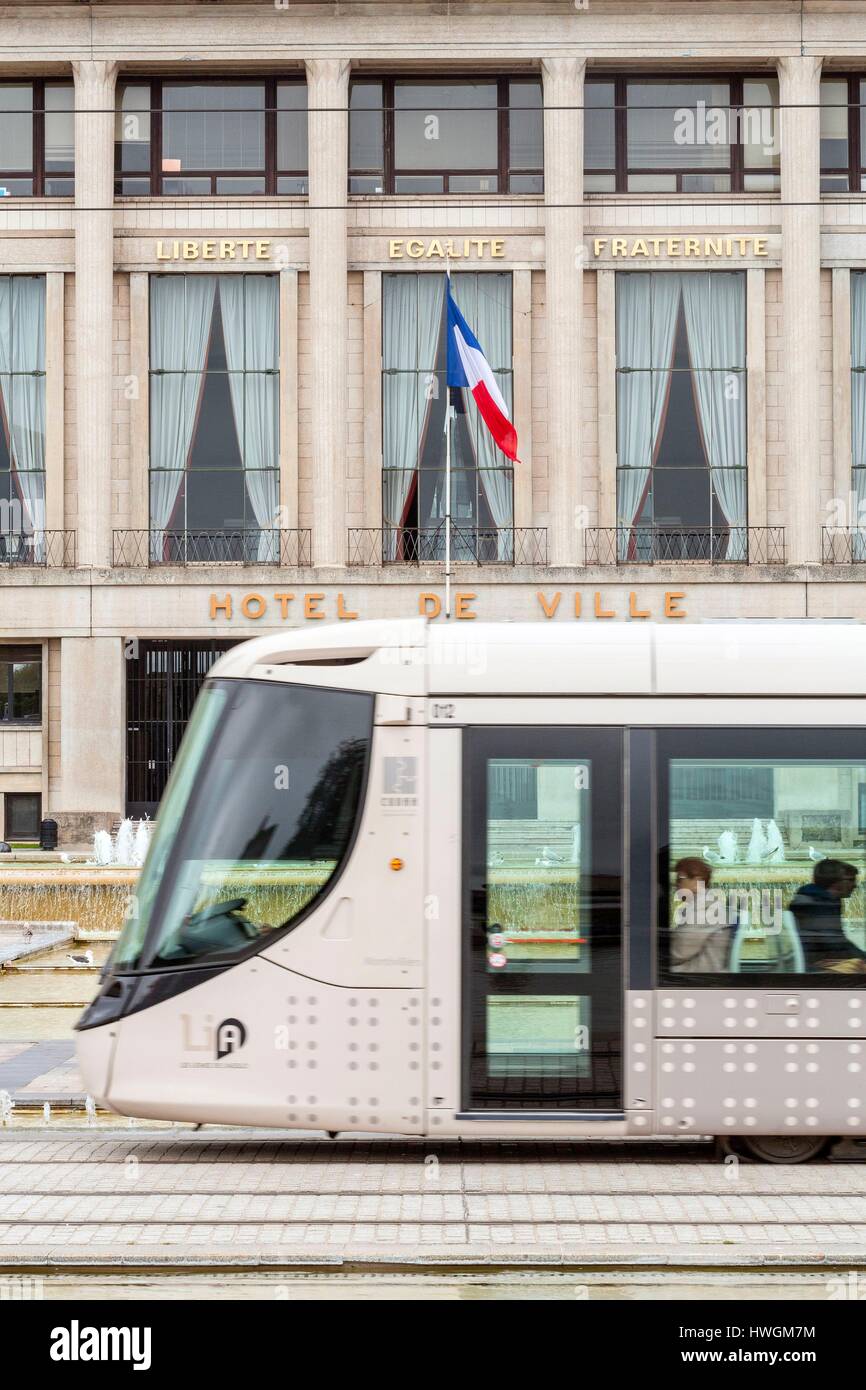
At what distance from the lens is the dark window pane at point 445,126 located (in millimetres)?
35562

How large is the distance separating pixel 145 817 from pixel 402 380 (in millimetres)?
11565

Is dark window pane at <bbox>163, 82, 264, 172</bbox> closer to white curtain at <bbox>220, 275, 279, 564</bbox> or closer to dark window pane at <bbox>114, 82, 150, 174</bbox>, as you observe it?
dark window pane at <bbox>114, 82, 150, 174</bbox>

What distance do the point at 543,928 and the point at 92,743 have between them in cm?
2823

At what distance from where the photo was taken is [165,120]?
1412 inches

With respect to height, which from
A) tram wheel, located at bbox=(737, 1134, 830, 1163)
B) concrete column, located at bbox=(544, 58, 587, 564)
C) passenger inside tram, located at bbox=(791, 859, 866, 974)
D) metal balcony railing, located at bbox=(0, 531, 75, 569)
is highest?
concrete column, located at bbox=(544, 58, 587, 564)

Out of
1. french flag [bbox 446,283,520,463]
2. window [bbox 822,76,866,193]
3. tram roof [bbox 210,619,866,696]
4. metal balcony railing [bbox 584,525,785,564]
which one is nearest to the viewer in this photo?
tram roof [bbox 210,619,866,696]

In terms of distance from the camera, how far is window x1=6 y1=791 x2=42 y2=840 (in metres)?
35.8

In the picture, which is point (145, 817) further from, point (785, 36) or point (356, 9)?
point (785, 36)

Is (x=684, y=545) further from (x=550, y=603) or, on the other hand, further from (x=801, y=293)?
(x=801, y=293)

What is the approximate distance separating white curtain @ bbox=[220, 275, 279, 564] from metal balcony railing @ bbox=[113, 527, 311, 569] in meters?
0.05

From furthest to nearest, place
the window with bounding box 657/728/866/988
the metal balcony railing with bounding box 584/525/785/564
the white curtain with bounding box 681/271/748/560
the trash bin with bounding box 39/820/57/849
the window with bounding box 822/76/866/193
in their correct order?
the window with bounding box 822/76/866/193
the white curtain with bounding box 681/271/748/560
the metal balcony railing with bounding box 584/525/785/564
the trash bin with bounding box 39/820/57/849
the window with bounding box 657/728/866/988

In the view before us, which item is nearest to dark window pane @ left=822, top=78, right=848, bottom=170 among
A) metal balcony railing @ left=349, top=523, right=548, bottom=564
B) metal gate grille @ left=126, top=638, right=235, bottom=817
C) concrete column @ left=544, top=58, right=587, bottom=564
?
concrete column @ left=544, top=58, right=587, bottom=564
